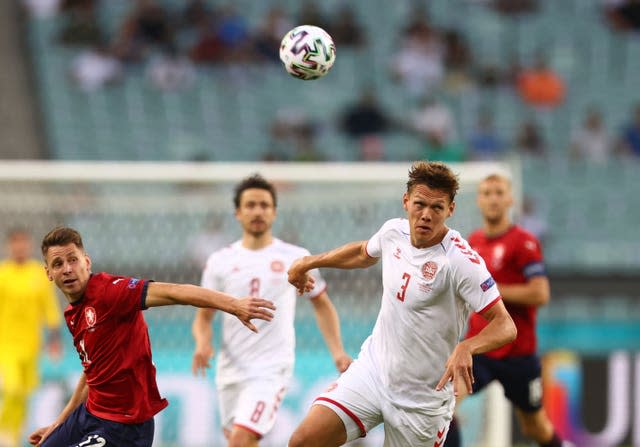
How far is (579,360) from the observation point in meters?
13.2

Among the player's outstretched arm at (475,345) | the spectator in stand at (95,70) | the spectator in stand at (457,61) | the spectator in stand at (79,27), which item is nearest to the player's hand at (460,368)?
the player's outstretched arm at (475,345)

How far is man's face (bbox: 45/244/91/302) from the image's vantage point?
6430 millimetres

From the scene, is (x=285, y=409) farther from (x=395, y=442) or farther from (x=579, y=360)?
(x=395, y=442)

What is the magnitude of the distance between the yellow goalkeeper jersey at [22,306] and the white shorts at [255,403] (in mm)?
3784

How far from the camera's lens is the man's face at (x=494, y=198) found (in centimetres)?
881

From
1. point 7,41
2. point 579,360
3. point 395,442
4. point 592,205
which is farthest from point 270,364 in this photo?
point 7,41

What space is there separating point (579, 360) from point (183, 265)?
4591 mm

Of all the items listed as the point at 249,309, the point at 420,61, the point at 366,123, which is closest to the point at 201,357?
the point at 249,309

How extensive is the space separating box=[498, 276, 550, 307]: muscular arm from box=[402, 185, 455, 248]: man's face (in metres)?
2.07

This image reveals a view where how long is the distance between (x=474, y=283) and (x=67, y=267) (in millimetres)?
2238

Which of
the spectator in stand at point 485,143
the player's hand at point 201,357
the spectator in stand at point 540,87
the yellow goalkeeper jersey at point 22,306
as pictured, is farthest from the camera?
the spectator in stand at point 540,87

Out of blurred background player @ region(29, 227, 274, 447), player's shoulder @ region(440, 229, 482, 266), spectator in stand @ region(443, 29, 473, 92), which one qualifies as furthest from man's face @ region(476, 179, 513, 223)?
spectator in stand @ region(443, 29, 473, 92)

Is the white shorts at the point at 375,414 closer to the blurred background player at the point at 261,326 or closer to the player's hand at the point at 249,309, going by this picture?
the player's hand at the point at 249,309

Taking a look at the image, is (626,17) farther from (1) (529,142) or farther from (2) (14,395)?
(2) (14,395)
